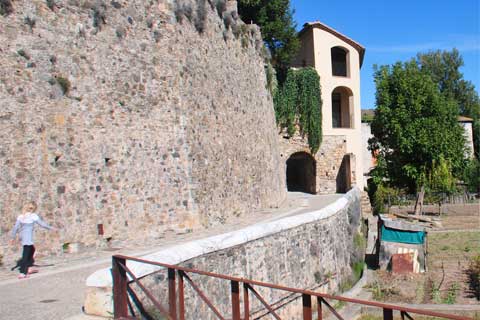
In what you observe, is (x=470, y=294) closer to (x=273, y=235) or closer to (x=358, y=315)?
(x=358, y=315)

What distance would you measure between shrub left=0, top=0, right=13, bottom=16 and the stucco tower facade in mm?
22947

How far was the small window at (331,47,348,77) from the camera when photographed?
3341 cm

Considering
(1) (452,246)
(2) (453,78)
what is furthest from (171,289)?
(2) (453,78)

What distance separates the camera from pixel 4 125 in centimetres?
991

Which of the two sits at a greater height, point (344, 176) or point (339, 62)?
point (339, 62)

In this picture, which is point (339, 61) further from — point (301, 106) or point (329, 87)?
point (301, 106)

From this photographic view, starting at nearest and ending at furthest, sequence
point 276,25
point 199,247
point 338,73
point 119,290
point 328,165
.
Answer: point 119,290, point 199,247, point 276,25, point 328,165, point 338,73

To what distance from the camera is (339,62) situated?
3372 cm

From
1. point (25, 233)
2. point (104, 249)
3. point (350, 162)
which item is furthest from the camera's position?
point (350, 162)

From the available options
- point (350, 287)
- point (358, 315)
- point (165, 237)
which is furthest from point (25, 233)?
point (350, 287)

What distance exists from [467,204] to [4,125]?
2977 cm

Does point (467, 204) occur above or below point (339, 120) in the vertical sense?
below

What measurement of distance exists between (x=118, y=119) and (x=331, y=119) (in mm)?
20714

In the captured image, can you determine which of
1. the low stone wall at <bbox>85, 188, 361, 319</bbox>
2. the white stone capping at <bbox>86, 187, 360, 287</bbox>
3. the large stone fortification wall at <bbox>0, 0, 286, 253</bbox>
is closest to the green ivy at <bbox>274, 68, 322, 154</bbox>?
the large stone fortification wall at <bbox>0, 0, 286, 253</bbox>
